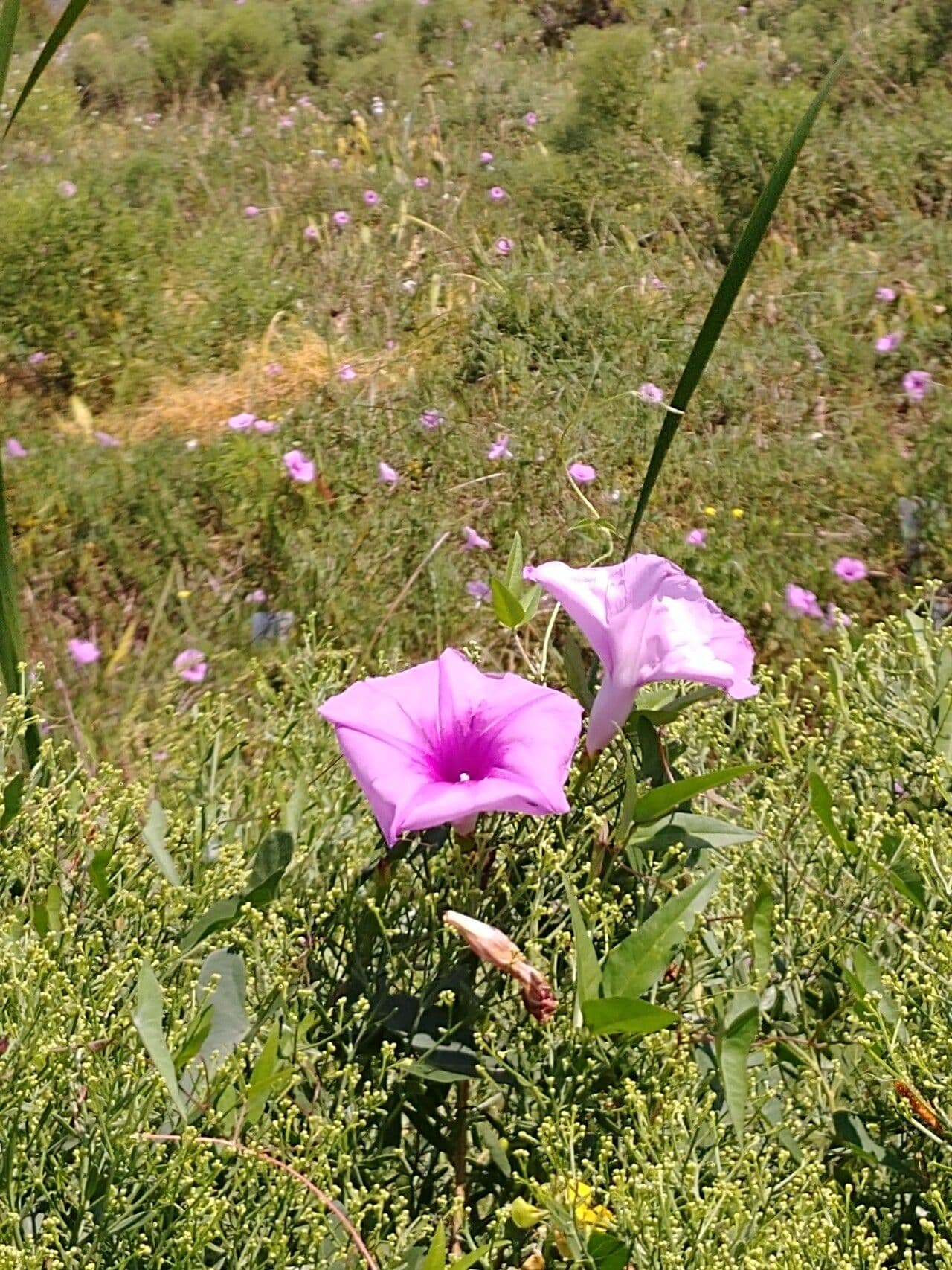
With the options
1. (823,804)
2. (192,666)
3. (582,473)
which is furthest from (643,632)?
(582,473)

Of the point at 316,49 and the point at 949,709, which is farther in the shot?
the point at 316,49

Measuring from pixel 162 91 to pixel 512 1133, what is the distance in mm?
6198

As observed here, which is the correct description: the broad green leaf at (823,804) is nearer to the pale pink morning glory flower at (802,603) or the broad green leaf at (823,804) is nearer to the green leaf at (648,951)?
the green leaf at (648,951)

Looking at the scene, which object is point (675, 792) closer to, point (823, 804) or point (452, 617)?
point (823, 804)

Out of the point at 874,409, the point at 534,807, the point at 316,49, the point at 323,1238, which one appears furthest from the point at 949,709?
the point at 316,49

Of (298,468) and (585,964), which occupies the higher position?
(585,964)

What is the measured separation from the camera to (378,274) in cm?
361

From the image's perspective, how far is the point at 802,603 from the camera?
7.39 ft

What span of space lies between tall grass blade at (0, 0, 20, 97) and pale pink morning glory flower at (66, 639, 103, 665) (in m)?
1.30

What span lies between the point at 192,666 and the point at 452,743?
128 cm

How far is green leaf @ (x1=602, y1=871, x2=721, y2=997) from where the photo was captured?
77cm

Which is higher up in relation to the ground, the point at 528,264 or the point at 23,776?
the point at 23,776

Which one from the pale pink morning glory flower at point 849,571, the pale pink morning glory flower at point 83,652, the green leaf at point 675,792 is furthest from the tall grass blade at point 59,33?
the pale pink morning glory flower at point 849,571

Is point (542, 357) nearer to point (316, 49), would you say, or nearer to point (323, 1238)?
point (323, 1238)
